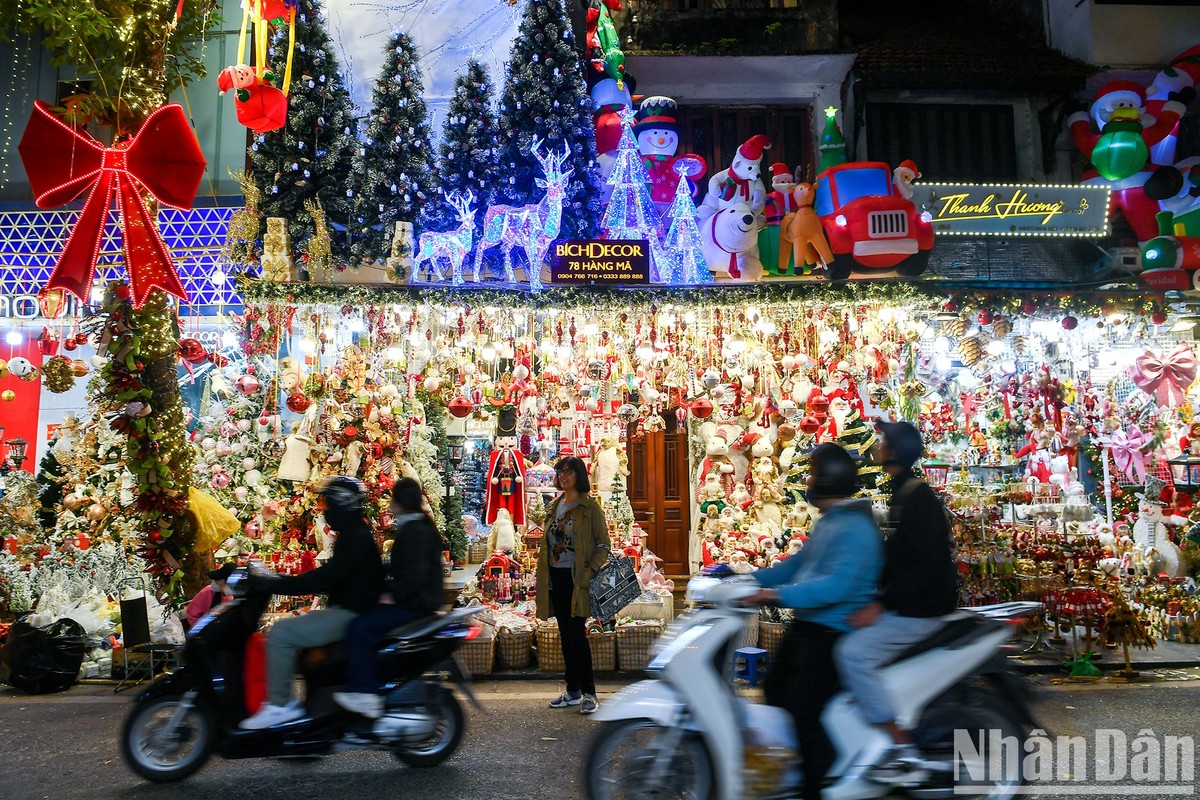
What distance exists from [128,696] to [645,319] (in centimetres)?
563

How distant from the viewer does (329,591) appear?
4141 mm

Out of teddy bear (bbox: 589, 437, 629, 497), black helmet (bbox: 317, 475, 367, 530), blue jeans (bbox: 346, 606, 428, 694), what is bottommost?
blue jeans (bbox: 346, 606, 428, 694)

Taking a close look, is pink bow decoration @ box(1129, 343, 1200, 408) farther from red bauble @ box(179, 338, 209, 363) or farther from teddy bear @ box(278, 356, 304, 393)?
red bauble @ box(179, 338, 209, 363)

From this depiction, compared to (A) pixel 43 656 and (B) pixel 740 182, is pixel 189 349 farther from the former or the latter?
(B) pixel 740 182

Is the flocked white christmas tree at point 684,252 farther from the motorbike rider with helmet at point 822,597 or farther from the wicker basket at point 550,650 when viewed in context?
the motorbike rider with helmet at point 822,597

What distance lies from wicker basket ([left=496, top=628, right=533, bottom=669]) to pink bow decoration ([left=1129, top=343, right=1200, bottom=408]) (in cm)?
698

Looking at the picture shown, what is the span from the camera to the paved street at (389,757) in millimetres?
4008

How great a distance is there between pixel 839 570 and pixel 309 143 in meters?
8.44

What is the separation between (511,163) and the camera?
32.1ft

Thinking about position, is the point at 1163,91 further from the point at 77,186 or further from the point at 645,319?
the point at 77,186

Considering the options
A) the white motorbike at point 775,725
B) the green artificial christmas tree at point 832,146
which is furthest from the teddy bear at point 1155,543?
the white motorbike at point 775,725

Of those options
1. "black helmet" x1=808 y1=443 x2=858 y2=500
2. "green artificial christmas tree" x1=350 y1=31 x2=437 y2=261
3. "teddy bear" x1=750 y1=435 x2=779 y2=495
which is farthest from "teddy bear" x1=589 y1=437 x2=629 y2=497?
"black helmet" x1=808 y1=443 x2=858 y2=500

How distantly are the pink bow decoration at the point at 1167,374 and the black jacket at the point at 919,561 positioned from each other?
6922mm

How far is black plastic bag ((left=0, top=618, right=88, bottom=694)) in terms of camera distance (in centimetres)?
620
